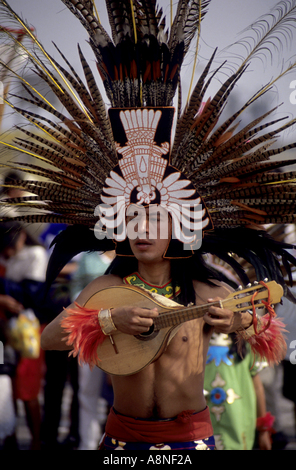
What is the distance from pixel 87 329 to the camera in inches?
74.7

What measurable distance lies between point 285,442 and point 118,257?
9.20ft

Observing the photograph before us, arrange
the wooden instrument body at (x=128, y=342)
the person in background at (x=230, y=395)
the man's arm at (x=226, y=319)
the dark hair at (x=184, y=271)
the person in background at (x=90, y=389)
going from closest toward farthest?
the man's arm at (x=226, y=319) < the wooden instrument body at (x=128, y=342) < the dark hair at (x=184, y=271) < the person in background at (x=230, y=395) < the person in background at (x=90, y=389)

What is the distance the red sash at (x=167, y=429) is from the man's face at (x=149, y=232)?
0.68 meters

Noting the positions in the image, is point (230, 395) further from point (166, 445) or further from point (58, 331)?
point (58, 331)

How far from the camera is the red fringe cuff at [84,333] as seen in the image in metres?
1.87

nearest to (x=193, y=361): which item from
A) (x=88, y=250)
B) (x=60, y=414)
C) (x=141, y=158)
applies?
(x=88, y=250)

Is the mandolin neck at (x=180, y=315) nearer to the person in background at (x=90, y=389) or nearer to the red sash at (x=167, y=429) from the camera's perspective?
the red sash at (x=167, y=429)

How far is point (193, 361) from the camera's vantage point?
2.04 m

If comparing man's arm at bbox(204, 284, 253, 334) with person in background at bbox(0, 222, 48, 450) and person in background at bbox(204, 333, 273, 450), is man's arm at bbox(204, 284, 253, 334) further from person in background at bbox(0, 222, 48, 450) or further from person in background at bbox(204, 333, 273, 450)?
person in background at bbox(0, 222, 48, 450)

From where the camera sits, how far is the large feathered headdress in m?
2.08

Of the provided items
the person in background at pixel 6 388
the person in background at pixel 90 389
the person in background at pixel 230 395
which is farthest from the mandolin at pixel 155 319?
the person in background at pixel 6 388

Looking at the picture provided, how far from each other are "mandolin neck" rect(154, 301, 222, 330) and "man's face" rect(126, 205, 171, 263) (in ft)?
0.98

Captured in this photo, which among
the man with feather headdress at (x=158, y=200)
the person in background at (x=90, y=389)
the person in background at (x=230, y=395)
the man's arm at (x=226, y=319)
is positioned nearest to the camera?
the man's arm at (x=226, y=319)

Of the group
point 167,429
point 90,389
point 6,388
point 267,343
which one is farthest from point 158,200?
point 6,388
